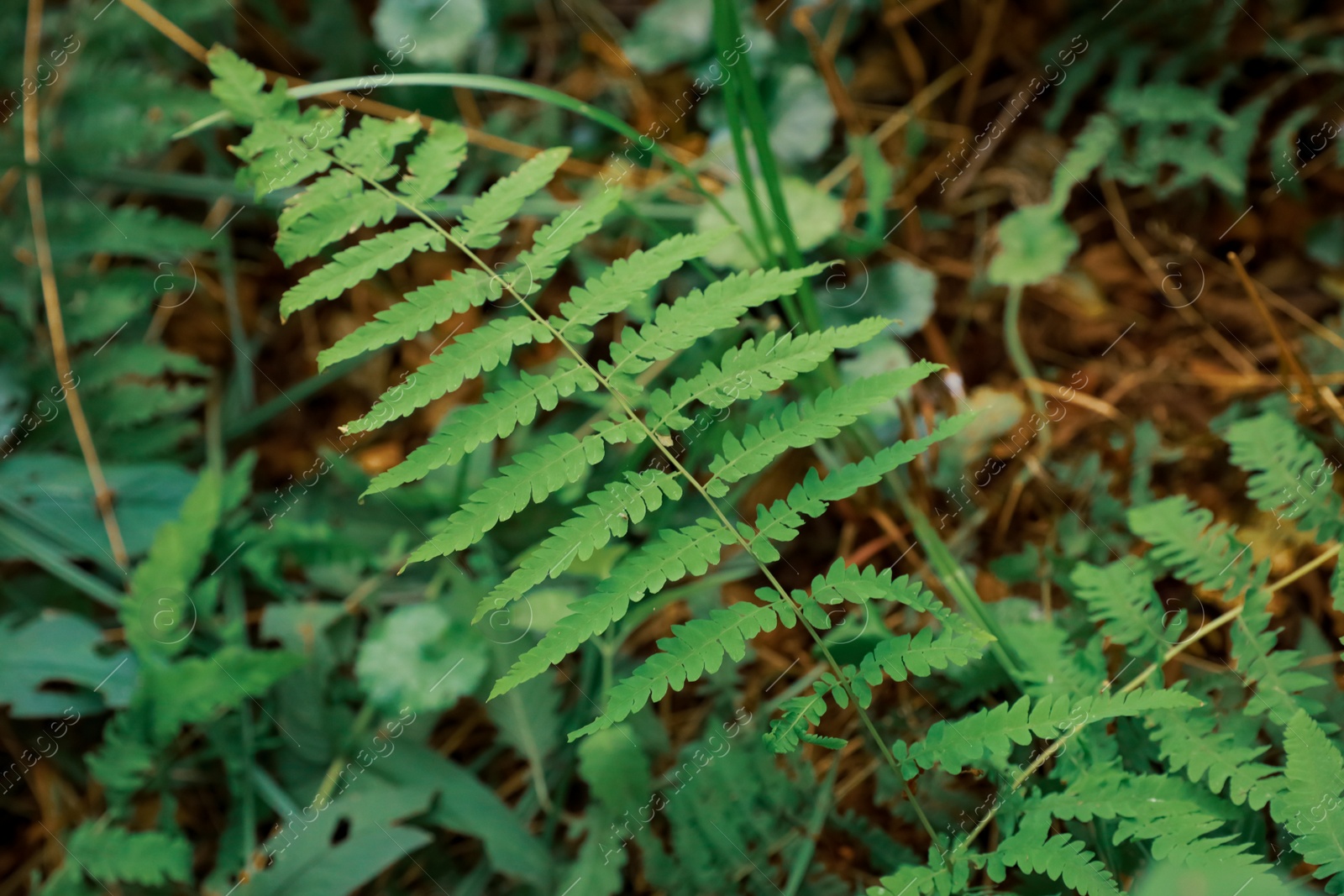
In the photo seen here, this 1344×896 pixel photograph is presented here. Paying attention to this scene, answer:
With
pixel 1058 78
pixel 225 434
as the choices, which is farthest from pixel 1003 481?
pixel 225 434

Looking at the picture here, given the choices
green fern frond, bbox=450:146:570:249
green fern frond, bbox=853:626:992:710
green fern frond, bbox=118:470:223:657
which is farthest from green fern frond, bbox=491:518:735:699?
green fern frond, bbox=118:470:223:657

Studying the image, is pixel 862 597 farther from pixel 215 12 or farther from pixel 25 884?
pixel 215 12

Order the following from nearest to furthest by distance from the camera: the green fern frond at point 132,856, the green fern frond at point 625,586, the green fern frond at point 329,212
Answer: the green fern frond at point 625,586 → the green fern frond at point 329,212 → the green fern frond at point 132,856

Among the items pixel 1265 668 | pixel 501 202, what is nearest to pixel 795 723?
pixel 1265 668

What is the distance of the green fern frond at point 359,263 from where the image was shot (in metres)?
1.14

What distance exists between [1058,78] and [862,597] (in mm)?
1385

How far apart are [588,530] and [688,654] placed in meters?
0.19

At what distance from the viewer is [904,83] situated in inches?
79.4

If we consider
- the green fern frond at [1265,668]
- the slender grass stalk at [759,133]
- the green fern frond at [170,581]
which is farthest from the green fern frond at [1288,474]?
the green fern frond at [170,581]

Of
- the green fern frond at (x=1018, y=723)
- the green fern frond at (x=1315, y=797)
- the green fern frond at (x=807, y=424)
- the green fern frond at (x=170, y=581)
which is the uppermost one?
the green fern frond at (x=170, y=581)

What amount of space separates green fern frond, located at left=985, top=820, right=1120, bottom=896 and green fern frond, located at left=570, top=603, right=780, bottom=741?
0.39 metres

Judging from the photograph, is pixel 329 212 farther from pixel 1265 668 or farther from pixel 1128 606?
pixel 1265 668

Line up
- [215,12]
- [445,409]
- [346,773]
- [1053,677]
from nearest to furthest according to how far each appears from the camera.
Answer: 1. [1053,677]
2. [346,773]
3. [445,409]
4. [215,12]

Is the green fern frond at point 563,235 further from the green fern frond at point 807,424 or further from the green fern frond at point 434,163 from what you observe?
the green fern frond at point 807,424
